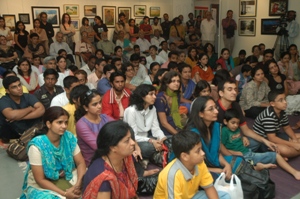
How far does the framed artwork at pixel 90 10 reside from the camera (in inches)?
381

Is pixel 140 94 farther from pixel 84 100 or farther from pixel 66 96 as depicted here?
pixel 66 96

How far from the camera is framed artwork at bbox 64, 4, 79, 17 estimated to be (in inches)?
368

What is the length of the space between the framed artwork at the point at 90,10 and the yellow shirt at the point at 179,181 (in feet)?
26.5

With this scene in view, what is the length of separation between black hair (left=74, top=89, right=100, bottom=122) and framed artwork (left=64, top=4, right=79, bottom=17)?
653 centimetres

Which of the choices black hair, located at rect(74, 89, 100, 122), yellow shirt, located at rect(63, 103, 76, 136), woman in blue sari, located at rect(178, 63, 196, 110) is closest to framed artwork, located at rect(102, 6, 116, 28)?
woman in blue sari, located at rect(178, 63, 196, 110)

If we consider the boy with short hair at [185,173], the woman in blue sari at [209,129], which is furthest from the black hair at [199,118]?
the boy with short hair at [185,173]

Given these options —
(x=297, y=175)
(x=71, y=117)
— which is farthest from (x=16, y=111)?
(x=297, y=175)

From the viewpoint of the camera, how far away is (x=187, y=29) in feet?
36.4

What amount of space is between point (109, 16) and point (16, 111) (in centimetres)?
651

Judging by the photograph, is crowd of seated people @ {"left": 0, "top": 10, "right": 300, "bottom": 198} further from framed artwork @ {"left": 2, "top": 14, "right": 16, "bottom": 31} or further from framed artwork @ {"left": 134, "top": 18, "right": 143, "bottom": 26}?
framed artwork @ {"left": 134, "top": 18, "right": 143, "bottom": 26}

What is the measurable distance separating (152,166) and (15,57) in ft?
15.9

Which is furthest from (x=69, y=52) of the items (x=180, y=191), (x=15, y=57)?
(x=180, y=191)

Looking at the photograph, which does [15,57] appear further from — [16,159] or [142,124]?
[142,124]

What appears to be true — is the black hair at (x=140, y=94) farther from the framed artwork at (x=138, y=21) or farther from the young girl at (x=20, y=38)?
the framed artwork at (x=138, y=21)
